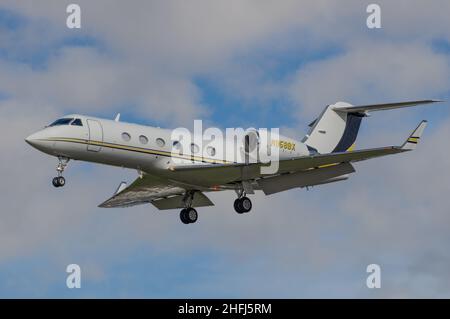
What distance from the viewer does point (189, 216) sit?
1399 inches

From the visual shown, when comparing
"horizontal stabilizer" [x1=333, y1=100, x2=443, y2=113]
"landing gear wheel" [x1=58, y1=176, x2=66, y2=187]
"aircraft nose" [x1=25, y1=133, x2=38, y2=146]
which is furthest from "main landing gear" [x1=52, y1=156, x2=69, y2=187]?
"horizontal stabilizer" [x1=333, y1=100, x2=443, y2=113]

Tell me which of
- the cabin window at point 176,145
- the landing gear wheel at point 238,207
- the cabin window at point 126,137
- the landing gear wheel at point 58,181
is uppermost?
the cabin window at point 176,145

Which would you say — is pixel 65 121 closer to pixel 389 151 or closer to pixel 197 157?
pixel 197 157

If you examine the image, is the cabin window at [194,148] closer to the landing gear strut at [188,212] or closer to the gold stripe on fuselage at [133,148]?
the gold stripe on fuselage at [133,148]

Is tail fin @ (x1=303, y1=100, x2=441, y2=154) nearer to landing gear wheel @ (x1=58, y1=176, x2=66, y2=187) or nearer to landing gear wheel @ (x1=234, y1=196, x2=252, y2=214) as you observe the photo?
landing gear wheel @ (x1=234, y1=196, x2=252, y2=214)

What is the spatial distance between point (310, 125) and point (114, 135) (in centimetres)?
953

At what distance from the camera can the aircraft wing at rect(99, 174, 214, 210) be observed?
3472 centimetres

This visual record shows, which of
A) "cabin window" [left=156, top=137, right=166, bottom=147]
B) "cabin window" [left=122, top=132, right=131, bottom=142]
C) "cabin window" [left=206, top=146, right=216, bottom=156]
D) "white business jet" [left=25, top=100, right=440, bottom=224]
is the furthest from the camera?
"cabin window" [left=206, top=146, right=216, bottom=156]

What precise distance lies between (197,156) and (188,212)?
325 cm

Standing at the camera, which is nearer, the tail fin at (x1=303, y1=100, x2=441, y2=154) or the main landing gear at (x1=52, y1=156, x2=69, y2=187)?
the main landing gear at (x1=52, y1=156, x2=69, y2=187)

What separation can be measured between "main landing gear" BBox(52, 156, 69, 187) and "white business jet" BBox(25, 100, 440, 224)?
3cm

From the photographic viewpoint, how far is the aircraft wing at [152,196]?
1367 inches

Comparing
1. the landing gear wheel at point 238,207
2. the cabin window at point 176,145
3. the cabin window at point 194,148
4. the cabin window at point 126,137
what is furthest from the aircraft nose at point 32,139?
the landing gear wheel at point 238,207

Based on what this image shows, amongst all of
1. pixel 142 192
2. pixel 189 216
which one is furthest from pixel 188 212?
pixel 142 192
